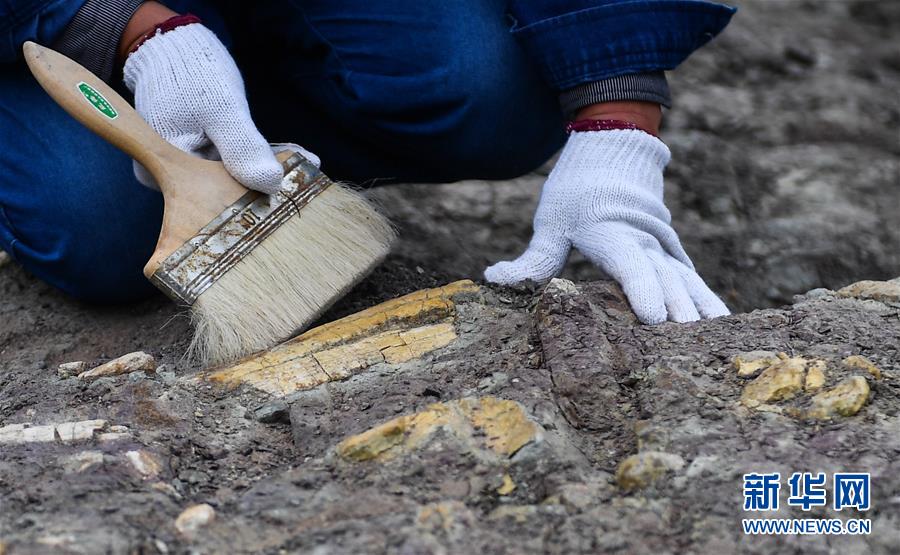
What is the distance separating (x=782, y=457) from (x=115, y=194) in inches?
54.0

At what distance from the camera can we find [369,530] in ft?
3.60

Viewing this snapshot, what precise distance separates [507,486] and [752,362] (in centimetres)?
47

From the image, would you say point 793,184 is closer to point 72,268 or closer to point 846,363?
point 846,363

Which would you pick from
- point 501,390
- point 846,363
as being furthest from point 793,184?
point 501,390

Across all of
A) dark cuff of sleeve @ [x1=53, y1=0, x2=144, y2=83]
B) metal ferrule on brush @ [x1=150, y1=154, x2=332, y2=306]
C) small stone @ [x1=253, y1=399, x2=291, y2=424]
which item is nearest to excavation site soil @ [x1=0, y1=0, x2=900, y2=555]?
small stone @ [x1=253, y1=399, x2=291, y2=424]

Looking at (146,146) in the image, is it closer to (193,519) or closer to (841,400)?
(193,519)

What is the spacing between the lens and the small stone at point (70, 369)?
1621 millimetres

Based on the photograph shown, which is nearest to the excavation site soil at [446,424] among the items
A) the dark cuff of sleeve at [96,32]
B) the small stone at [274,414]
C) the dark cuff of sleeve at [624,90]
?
the small stone at [274,414]

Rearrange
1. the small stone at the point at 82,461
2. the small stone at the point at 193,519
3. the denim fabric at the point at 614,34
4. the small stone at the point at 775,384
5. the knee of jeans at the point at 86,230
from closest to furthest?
the small stone at the point at 193,519
the small stone at the point at 82,461
the small stone at the point at 775,384
the denim fabric at the point at 614,34
the knee of jeans at the point at 86,230

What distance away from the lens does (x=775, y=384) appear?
1371 mm

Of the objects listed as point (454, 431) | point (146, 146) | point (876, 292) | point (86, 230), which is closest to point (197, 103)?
point (146, 146)

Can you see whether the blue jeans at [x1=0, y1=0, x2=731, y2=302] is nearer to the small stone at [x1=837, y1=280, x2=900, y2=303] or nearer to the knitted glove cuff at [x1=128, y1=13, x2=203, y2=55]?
the knitted glove cuff at [x1=128, y1=13, x2=203, y2=55]

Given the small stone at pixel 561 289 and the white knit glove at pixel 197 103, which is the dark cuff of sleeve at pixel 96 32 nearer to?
the white knit glove at pixel 197 103

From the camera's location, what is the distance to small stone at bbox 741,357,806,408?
135 centimetres
